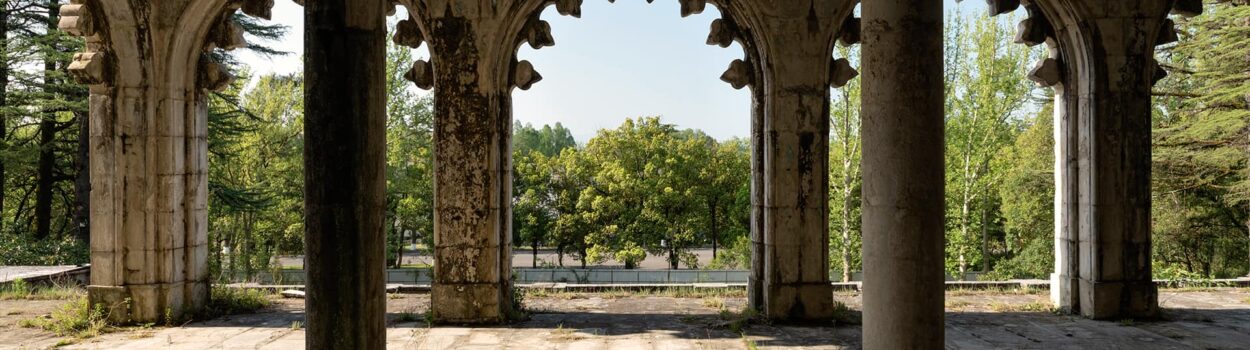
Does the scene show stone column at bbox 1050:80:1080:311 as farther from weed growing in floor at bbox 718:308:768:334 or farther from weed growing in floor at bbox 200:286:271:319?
weed growing in floor at bbox 200:286:271:319

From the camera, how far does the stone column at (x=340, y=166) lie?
332 centimetres

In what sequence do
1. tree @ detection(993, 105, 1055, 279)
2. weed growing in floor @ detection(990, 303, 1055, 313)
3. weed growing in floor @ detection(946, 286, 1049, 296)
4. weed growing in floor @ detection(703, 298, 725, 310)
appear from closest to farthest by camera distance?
weed growing in floor @ detection(990, 303, 1055, 313)
weed growing in floor @ detection(703, 298, 725, 310)
weed growing in floor @ detection(946, 286, 1049, 296)
tree @ detection(993, 105, 1055, 279)

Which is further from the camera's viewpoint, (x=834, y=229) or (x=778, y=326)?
(x=834, y=229)

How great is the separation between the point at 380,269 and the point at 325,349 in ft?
1.31

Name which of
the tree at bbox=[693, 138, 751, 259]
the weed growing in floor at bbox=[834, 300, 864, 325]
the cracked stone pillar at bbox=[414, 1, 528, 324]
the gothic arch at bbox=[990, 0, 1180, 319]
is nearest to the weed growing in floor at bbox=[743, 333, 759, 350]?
the weed growing in floor at bbox=[834, 300, 864, 325]

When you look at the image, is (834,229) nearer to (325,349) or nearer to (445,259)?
(445,259)

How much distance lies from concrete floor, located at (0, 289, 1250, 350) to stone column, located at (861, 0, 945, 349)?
385 centimetres

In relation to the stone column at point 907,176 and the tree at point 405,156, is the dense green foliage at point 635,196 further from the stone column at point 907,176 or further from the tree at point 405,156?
the stone column at point 907,176

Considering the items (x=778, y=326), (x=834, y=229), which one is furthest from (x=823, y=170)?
(x=834, y=229)

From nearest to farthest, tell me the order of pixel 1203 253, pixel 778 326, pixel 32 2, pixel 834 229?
1. pixel 778 326
2. pixel 32 2
3. pixel 1203 253
4. pixel 834 229

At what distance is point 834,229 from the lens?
25.4 metres

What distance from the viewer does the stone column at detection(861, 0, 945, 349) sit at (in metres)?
3.34

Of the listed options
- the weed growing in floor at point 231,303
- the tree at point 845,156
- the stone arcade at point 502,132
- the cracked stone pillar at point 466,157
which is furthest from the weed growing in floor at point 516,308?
the tree at point 845,156

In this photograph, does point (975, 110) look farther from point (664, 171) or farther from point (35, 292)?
point (35, 292)
